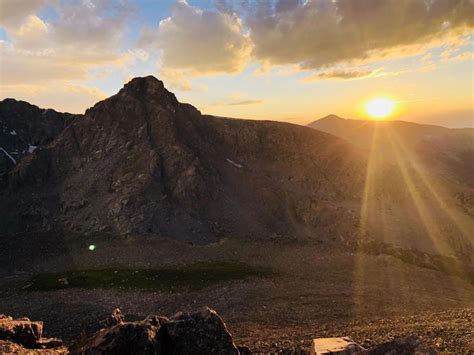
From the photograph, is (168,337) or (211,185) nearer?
(168,337)

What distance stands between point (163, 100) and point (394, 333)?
79.4 meters

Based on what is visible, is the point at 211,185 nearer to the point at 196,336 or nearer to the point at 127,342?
the point at 196,336

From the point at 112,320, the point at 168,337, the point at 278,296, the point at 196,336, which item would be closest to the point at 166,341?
the point at 168,337

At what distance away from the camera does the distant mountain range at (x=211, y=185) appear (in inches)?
3214

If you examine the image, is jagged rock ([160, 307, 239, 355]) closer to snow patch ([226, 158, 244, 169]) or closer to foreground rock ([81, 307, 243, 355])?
foreground rock ([81, 307, 243, 355])

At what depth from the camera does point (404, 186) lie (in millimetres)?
101438

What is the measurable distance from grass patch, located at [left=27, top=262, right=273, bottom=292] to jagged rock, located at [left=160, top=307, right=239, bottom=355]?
34.3 metres

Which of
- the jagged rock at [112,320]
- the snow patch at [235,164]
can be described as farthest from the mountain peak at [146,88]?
the jagged rock at [112,320]

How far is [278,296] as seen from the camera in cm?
5066

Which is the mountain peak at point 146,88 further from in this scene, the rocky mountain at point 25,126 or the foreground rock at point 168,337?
the foreground rock at point 168,337

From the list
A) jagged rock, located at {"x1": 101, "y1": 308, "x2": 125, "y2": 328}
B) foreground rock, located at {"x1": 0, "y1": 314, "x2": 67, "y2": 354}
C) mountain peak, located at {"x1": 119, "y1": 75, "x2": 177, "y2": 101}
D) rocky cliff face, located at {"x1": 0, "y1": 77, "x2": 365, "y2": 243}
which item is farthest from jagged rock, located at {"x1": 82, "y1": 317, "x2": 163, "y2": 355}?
mountain peak, located at {"x1": 119, "y1": 75, "x2": 177, "y2": 101}

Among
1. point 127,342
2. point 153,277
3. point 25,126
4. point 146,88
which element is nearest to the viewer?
point 127,342

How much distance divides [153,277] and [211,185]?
32.7 metres

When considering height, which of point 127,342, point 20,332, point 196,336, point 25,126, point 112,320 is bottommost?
point 112,320
